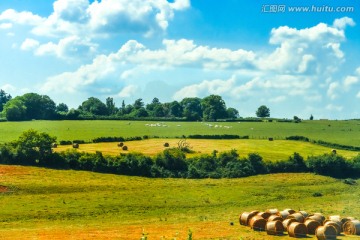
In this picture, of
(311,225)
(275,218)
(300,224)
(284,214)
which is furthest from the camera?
(284,214)

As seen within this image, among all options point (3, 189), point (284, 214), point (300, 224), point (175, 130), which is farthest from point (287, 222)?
point (175, 130)

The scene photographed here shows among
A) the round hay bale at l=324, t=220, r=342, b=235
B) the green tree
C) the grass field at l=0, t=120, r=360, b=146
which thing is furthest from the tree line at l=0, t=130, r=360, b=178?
the green tree

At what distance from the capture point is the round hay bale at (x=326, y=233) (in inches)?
1593

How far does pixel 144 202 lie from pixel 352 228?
2463 centimetres

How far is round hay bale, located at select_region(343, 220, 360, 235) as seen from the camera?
42.5 meters

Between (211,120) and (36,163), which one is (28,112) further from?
(36,163)

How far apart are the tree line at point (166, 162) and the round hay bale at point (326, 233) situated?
38.9 meters

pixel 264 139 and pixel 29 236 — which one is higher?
pixel 264 139

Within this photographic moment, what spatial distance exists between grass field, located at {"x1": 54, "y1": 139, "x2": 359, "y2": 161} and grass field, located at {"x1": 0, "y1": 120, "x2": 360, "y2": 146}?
8.88 metres

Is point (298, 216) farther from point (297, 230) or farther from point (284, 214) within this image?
point (297, 230)

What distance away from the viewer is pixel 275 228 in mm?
43000

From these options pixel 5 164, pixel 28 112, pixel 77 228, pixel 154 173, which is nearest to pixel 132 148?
pixel 154 173

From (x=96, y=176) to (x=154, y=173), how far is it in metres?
9.38

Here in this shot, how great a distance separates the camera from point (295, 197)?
2606 inches
